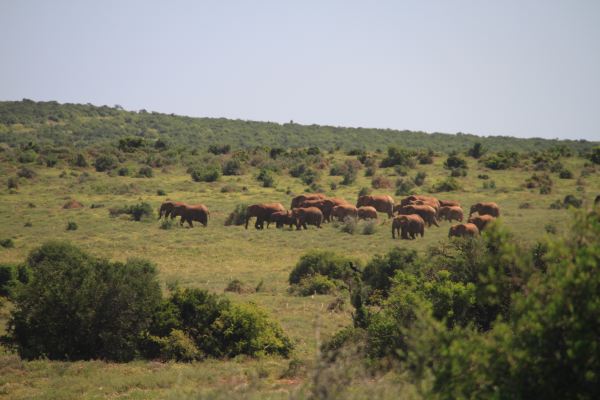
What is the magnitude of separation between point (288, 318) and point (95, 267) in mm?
4983

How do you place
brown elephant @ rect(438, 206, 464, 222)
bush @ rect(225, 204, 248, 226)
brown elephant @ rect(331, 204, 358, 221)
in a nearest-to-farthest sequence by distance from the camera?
brown elephant @ rect(438, 206, 464, 222)
brown elephant @ rect(331, 204, 358, 221)
bush @ rect(225, 204, 248, 226)

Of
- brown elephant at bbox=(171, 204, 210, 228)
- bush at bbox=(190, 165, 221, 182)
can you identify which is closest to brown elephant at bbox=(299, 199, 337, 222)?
→ brown elephant at bbox=(171, 204, 210, 228)

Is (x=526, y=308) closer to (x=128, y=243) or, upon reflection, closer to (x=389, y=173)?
(x=128, y=243)

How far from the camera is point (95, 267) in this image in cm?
1385

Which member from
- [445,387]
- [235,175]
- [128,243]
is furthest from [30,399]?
[235,175]

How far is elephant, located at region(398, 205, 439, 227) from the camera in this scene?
31.3m

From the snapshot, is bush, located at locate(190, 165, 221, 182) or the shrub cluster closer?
the shrub cluster

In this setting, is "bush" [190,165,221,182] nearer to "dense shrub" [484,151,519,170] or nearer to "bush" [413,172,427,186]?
"bush" [413,172,427,186]

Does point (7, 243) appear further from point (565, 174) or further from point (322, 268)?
point (565, 174)

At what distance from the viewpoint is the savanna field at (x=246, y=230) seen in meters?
10.4

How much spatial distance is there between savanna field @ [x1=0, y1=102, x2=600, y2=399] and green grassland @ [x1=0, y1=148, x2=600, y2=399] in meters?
0.05

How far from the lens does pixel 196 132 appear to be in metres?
92.2

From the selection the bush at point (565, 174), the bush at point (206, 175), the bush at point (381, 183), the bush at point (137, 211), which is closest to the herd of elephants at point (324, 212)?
the bush at point (137, 211)

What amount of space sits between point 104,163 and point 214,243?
2529cm
